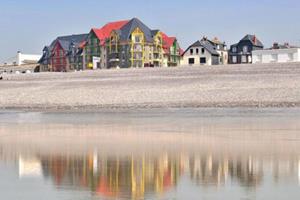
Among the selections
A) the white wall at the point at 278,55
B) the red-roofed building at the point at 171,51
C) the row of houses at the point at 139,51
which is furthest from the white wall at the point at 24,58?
the white wall at the point at 278,55

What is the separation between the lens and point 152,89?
4434 cm

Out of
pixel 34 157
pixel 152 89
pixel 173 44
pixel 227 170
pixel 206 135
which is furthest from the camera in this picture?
pixel 173 44

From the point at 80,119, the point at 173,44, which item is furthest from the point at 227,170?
the point at 173,44

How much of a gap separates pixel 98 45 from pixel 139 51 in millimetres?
8632

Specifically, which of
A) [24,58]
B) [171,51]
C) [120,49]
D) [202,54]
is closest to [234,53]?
[202,54]

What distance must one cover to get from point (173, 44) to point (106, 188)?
3654 inches

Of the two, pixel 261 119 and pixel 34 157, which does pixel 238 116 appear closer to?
pixel 261 119

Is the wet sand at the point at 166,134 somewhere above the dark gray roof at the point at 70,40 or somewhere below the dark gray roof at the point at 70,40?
below

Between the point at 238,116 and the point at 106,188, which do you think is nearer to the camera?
the point at 106,188

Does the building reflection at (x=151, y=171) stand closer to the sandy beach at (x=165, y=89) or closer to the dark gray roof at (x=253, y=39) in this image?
the sandy beach at (x=165, y=89)

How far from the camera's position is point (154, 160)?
1409cm

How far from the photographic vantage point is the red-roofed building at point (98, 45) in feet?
306

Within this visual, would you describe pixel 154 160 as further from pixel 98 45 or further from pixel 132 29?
pixel 98 45

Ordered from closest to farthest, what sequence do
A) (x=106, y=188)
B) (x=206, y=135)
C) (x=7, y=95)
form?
(x=106, y=188) < (x=206, y=135) < (x=7, y=95)
